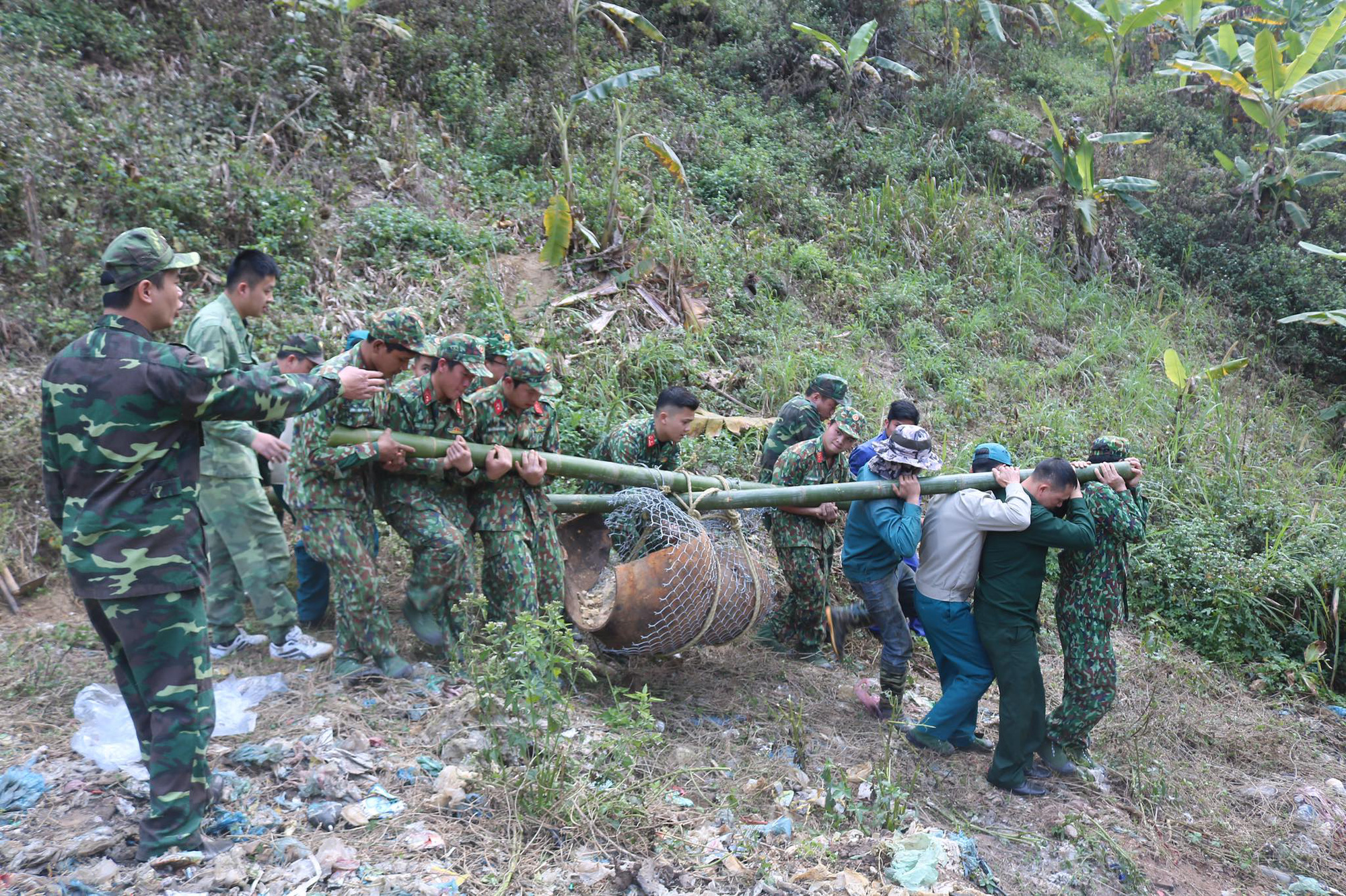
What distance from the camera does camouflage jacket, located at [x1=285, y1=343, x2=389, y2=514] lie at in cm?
462

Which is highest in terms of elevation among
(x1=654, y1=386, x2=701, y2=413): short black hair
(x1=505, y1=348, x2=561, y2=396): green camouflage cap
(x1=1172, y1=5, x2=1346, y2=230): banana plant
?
(x1=1172, y1=5, x2=1346, y2=230): banana plant

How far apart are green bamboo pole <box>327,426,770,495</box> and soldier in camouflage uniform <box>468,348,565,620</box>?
0.08 m

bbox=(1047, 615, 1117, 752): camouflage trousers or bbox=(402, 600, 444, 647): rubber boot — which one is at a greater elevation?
→ bbox=(402, 600, 444, 647): rubber boot

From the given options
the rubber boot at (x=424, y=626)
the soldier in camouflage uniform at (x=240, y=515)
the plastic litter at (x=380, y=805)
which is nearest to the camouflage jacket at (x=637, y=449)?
the rubber boot at (x=424, y=626)

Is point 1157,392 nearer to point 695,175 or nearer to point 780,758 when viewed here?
point 695,175

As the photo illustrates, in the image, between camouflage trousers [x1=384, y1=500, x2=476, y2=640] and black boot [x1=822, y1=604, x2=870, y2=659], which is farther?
black boot [x1=822, y1=604, x2=870, y2=659]

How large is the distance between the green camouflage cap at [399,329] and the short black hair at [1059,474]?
10.7 ft

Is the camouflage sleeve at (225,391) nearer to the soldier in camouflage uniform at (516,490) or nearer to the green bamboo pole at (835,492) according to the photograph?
the soldier in camouflage uniform at (516,490)

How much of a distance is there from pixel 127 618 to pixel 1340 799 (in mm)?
6283

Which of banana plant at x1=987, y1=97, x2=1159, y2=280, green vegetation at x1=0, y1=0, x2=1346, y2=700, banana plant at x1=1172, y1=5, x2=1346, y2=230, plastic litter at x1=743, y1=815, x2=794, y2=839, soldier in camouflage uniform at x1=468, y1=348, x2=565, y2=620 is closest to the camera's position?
plastic litter at x1=743, y1=815, x2=794, y2=839

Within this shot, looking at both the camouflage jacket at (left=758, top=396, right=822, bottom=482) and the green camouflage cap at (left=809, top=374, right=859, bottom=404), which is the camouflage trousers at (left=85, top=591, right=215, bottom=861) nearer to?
the camouflage jacket at (left=758, top=396, right=822, bottom=482)

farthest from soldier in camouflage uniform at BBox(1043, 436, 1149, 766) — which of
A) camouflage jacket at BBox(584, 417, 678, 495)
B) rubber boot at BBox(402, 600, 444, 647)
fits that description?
rubber boot at BBox(402, 600, 444, 647)

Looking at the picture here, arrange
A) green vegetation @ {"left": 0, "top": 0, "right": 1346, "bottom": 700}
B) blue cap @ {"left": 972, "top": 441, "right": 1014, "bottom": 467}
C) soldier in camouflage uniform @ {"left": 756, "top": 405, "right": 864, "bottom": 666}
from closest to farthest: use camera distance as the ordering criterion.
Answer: blue cap @ {"left": 972, "top": 441, "right": 1014, "bottom": 467}
soldier in camouflage uniform @ {"left": 756, "top": 405, "right": 864, "bottom": 666}
green vegetation @ {"left": 0, "top": 0, "right": 1346, "bottom": 700}

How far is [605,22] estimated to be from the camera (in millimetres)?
13359
